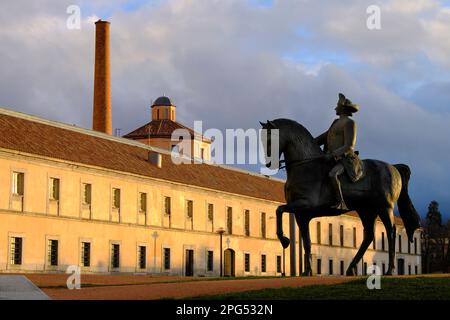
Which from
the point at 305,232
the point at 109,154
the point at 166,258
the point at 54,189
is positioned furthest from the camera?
the point at 166,258

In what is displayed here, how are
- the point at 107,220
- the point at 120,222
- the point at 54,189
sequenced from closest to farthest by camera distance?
the point at 54,189 → the point at 107,220 → the point at 120,222

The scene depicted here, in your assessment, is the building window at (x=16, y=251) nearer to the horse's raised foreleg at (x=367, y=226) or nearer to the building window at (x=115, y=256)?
the building window at (x=115, y=256)

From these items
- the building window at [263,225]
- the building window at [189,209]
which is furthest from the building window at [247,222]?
the building window at [189,209]

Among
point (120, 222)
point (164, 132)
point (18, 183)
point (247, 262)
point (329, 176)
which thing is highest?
point (164, 132)

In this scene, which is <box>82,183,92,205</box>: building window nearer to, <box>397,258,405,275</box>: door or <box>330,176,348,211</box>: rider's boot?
<box>330,176,348,211</box>: rider's boot

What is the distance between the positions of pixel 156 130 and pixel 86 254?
5142cm

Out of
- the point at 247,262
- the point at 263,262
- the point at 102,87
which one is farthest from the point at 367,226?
the point at 263,262

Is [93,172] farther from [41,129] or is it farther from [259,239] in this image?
[259,239]

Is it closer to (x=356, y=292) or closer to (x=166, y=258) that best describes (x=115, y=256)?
(x=166, y=258)

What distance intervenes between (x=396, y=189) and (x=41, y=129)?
3543cm

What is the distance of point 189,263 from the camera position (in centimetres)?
6656

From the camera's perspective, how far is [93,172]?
185ft
